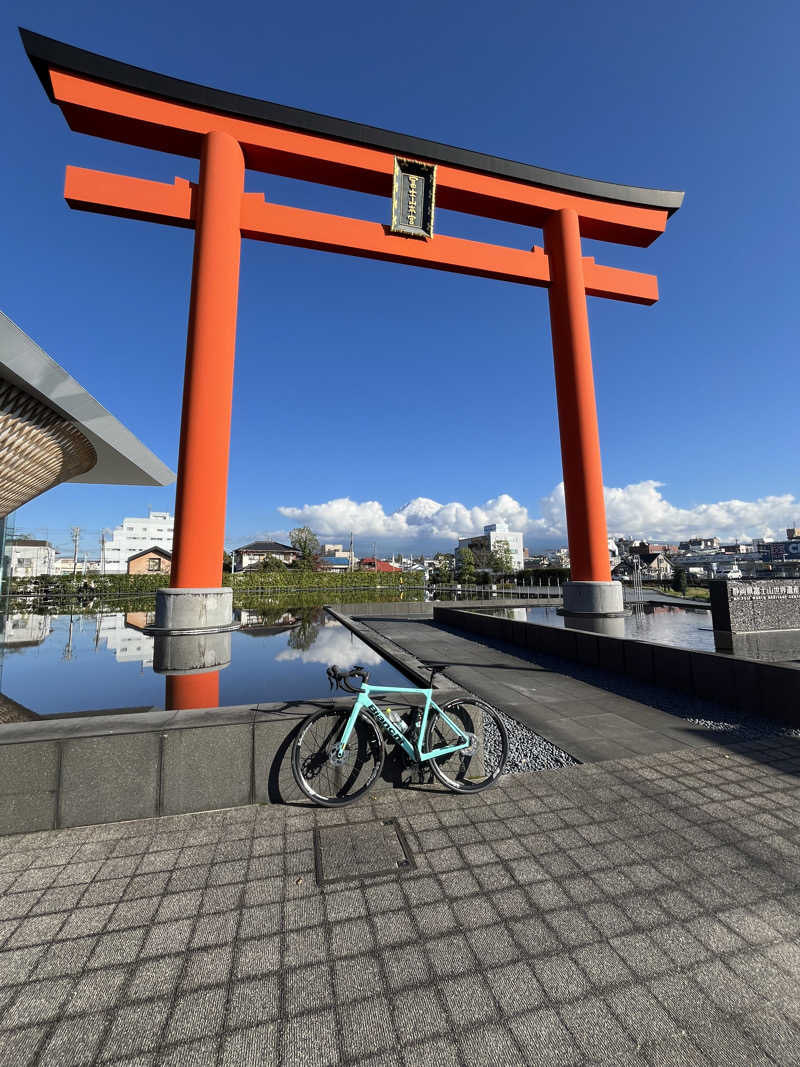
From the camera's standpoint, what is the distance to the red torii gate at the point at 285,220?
7715 millimetres

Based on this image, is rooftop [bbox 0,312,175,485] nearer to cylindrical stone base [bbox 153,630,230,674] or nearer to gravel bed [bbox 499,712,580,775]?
cylindrical stone base [bbox 153,630,230,674]

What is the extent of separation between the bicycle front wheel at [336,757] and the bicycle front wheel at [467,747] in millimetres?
460

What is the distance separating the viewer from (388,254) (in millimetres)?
10047

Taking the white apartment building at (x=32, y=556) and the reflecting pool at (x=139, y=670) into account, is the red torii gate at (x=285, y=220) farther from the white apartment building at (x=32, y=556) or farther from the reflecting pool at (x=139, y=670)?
the white apartment building at (x=32, y=556)

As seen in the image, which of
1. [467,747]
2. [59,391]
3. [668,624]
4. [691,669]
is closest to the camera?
[467,747]

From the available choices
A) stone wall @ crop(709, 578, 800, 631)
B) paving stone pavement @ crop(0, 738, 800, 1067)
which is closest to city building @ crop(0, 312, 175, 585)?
paving stone pavement @ crop(0, 738, 800, 1067)

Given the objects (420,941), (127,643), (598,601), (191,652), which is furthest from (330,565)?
(420,941)

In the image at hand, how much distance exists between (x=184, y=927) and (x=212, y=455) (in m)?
6.80

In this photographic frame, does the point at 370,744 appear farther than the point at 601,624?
No

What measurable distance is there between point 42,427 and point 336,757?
645cm

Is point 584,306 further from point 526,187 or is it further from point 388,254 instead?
point 388,254

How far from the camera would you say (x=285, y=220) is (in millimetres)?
9039

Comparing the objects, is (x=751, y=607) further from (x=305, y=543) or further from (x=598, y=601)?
(x=305, y=543)

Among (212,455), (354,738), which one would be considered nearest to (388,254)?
(212,455)
